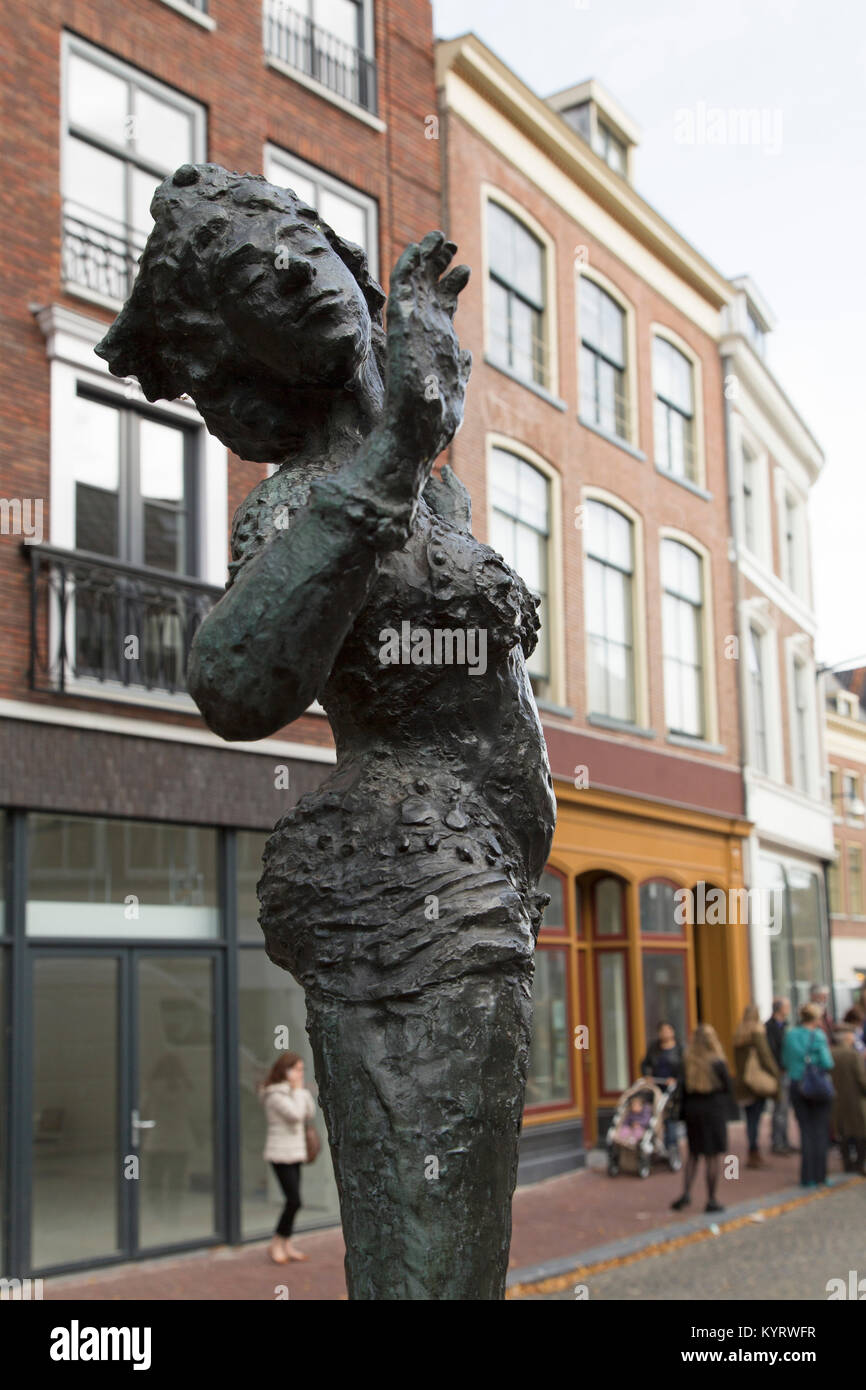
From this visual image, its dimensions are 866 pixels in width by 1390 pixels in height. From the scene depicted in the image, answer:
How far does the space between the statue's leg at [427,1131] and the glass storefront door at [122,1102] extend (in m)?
8.58

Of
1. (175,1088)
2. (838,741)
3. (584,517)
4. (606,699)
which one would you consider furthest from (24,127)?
(838,741)

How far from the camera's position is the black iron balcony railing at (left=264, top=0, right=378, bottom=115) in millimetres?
13930

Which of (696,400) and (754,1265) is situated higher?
(696,400)

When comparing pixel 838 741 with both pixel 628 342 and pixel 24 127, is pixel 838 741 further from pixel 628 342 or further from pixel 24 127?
pixel 24 127

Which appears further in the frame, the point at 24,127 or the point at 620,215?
the point at 620,215

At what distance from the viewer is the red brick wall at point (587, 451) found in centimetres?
1648

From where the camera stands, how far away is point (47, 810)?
10.6 m

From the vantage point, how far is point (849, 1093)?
14.9 metres

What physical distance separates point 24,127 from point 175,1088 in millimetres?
7692

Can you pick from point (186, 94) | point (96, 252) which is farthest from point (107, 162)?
point (186, 94)

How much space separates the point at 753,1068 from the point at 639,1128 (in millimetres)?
1527

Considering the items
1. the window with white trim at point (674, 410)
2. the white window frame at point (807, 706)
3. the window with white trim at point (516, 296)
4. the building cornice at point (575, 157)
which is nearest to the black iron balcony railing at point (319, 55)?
the building cornice at point (575, 157)

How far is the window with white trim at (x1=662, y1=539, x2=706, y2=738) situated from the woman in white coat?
11003 mm

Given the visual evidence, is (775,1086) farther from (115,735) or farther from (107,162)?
(107,162)
